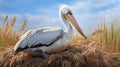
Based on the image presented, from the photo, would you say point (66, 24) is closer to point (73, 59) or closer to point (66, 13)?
point (66, 13)

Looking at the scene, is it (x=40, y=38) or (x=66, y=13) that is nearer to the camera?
(x=40, y=38)

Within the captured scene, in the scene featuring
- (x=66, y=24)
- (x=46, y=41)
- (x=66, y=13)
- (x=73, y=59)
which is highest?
(x=66, y=13)

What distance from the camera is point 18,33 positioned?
12133mm

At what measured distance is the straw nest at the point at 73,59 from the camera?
9102mm

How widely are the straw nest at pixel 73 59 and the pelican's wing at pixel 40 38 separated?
11.8 inches

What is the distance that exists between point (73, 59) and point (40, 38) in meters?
0.80

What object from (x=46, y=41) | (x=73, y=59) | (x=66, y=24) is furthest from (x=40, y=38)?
(x=73, y=59)

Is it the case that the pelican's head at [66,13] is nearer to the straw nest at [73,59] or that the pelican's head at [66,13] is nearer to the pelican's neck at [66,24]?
the pelican's neck at [66,24]

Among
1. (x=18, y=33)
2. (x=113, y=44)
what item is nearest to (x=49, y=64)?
(x=113, y=44)

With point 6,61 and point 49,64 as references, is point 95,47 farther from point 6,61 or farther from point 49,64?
point 6,61

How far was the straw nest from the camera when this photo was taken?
9102mm

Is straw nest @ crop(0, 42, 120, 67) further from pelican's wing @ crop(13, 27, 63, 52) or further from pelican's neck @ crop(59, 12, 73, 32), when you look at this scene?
pelican's neck @ crop(59, 12, 73, 32)

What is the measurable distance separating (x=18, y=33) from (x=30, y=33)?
2684 millimetres

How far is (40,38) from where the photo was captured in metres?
9.34
